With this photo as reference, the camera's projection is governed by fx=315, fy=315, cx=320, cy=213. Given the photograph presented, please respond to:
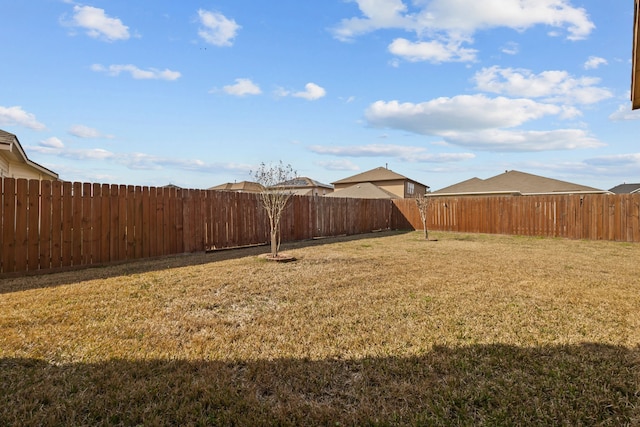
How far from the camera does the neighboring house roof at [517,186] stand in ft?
74.4

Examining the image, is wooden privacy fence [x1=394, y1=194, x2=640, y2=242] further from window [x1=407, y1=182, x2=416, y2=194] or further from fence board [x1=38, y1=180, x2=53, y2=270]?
window [x1=407, y1=182, x2=416, y2=194]

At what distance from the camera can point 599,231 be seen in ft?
38.3

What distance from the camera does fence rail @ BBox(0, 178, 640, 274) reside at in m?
5.67

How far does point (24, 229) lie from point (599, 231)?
1674 cm

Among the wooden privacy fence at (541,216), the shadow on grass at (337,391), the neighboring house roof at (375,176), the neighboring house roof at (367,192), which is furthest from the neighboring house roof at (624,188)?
the shadow on grass at (337,391)

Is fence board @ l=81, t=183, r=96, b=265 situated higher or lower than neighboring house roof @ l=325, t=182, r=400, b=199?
lower

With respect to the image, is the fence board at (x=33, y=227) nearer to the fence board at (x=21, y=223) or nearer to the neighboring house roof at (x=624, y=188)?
the fence board at (x=21, y=223)

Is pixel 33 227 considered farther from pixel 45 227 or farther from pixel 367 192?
pixel 367 192

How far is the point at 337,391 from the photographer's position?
2070 mm

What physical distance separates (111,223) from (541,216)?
1508 cm

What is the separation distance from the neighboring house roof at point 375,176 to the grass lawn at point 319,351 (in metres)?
30.2

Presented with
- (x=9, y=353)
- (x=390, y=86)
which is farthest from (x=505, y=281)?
(x=390, y=86)

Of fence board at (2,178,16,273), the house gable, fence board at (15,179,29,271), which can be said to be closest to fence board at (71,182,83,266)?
fence board at (15,179,29,271)

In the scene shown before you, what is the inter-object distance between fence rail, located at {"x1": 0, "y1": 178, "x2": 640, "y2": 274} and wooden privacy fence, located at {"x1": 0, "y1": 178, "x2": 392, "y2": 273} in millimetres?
14
